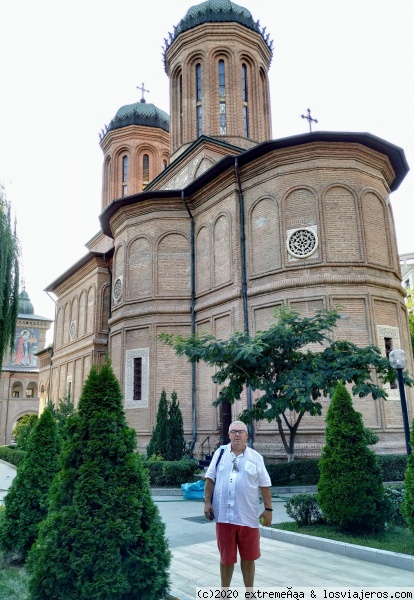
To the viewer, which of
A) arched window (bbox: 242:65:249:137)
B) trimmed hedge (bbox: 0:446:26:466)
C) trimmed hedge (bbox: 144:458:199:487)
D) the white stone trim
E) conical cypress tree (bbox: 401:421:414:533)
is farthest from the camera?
arched window (bbox: 242:65:249:137)

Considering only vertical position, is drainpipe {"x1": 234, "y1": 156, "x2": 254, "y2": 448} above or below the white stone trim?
above

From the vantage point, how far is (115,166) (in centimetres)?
3142

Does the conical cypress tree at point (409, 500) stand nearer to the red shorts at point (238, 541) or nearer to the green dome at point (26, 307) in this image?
the red shorts at point (238, 541)

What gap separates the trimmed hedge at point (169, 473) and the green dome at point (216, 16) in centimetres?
1935

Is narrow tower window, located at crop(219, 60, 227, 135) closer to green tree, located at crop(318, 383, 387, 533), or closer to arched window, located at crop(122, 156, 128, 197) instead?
arched window, located at crop(122, 156, 128, 197)

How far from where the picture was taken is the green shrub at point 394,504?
6.59m

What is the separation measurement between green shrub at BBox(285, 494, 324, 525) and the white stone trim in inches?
414

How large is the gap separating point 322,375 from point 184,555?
17.6 feet

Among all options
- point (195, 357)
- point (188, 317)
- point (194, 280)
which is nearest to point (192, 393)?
point (188, 317)

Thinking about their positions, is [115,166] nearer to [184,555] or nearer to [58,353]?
[58,353]

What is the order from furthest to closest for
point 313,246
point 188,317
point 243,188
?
point 188,317
point 243,188
point 313,246

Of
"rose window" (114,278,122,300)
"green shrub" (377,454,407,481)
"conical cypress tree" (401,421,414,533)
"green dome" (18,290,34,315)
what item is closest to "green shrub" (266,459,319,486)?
"green shrub" (377,454,407,481)

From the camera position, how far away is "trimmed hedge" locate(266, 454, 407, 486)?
11461mm

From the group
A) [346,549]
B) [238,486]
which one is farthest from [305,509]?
[238,486]
